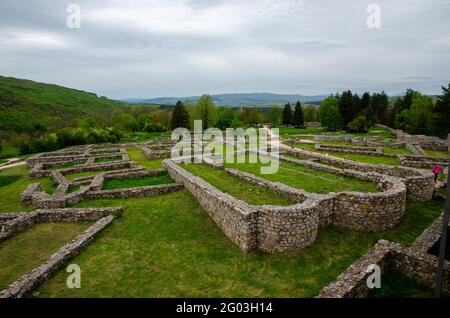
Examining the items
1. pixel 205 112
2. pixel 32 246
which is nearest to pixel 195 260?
pixel 32 246

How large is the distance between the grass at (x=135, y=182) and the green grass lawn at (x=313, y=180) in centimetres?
578

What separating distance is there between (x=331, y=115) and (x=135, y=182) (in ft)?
177

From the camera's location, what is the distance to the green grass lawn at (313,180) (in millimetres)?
13641

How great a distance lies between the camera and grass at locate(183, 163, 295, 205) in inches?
505

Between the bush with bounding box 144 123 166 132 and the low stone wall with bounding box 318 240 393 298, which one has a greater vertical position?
the bush with bounding box 144 123 166 132

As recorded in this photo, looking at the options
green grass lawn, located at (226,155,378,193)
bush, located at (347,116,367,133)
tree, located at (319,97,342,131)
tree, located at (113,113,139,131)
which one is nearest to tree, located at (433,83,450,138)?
bush, located at (347,116,367,133)

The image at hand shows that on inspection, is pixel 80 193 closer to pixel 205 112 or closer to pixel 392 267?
pixel 392 267

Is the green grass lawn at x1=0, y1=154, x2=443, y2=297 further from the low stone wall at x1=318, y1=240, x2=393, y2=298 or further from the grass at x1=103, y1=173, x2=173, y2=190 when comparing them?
the grass at x1=103, y1=173, x2=173, y2=190

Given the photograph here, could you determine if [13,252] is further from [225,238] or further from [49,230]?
[225,238]

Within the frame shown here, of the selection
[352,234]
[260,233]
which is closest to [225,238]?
[260,233]

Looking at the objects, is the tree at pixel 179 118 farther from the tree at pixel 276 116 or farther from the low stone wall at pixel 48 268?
the low stone wall at pixel 48 268

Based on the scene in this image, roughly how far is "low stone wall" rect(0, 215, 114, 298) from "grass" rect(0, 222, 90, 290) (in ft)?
2.79

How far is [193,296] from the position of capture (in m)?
A: 8.31

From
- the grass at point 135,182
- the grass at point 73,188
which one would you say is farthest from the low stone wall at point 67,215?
the grass at point 135,182
